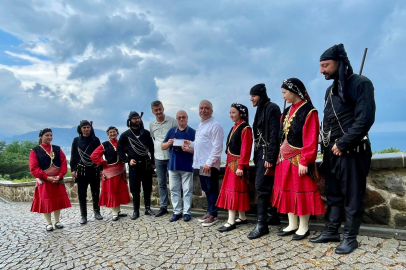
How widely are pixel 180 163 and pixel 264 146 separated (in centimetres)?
173

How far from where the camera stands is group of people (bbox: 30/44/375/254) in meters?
3.19

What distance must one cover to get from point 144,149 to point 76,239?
1.89 meters


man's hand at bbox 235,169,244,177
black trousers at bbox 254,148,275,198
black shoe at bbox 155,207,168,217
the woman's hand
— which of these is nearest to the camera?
the woman's hand

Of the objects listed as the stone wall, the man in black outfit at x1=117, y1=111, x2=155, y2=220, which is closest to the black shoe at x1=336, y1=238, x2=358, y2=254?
the stone wall

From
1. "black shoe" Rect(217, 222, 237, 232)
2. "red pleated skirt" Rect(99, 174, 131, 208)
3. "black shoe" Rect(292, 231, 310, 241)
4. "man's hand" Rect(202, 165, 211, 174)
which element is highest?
"man's hand" Rect(202, 165, 211, 174)

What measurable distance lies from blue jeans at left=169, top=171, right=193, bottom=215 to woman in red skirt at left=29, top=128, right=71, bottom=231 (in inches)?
85.5

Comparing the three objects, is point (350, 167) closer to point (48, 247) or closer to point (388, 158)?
point (388, 158)

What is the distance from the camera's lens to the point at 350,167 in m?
3.17

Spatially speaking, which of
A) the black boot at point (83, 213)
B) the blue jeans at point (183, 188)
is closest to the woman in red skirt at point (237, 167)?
the blue jeans at point (183, 188)

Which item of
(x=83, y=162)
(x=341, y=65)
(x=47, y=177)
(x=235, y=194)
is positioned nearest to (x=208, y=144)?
(x=235, y=194)

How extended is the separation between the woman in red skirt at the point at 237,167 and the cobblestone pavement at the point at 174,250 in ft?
1.11

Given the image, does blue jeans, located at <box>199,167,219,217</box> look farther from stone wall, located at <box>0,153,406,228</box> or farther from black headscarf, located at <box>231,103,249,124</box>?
stone wall, located at <box>0,153,406,228</box>

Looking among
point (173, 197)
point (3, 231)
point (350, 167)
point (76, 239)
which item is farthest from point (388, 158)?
point (3, 231)

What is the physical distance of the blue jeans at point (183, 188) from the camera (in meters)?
5.16
